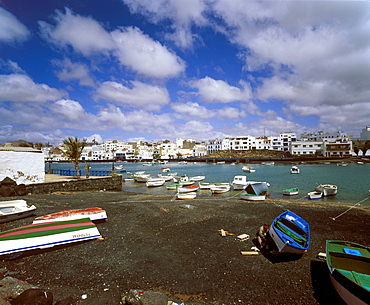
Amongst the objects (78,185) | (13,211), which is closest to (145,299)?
(13,211)

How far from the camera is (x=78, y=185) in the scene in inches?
1151

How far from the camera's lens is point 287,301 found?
20.9ft

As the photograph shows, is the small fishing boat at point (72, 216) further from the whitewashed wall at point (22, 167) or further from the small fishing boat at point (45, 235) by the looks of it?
the whitewashed wall at point (22, 167)

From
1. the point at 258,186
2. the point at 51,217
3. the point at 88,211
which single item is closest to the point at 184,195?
the point at 258,186

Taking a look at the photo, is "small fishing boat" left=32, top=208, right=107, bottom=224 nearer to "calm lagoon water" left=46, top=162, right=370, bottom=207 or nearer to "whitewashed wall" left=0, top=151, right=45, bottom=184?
"whitewashed wall" left=0, top=151, right=45, bottom=184

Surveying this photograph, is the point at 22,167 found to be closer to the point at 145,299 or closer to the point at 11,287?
the point at 11,287

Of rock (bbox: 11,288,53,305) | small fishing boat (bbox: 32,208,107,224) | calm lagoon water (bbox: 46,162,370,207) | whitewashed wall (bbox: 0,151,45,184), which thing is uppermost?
whitewashed wall (bbox: 0,151,45,184)

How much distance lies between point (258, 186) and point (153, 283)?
19.2 metres

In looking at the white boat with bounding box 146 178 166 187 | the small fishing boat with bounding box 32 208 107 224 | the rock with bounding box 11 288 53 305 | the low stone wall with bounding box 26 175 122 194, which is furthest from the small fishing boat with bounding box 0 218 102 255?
the white boat with bounding box 146 178 166 187

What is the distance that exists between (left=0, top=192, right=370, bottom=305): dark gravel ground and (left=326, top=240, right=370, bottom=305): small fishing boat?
3.06 feet

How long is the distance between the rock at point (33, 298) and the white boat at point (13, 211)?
978 cm

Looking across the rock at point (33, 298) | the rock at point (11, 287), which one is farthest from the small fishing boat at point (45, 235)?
the rock at point (33, 298)

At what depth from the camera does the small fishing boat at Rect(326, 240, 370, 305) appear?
5392mm

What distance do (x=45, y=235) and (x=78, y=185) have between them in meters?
21.4
